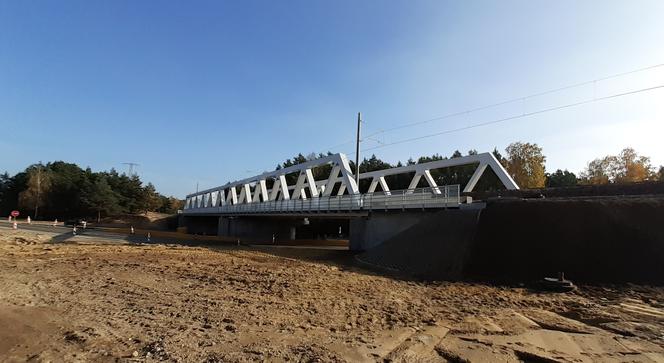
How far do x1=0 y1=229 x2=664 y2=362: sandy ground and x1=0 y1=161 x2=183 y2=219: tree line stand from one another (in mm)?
92645

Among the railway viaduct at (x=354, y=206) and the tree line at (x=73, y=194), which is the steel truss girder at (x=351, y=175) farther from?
the tree line at (x=73, y=194)

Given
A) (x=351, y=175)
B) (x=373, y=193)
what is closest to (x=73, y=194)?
(x=351, y=175)

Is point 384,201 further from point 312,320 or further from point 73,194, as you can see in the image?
point 73,194

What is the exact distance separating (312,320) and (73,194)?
115 m

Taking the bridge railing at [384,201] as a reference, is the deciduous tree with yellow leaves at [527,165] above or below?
above

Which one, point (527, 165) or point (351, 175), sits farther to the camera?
point (527, 165)

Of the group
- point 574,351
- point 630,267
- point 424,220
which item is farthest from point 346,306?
point 424,220

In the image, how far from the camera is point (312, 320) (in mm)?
9961

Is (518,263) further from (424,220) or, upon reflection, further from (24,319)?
(24,319)

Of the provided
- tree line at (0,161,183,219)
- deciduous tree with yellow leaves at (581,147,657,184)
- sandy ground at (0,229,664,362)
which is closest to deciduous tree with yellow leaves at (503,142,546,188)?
deciduous tree with yellow leaves at (581,147,657,184)

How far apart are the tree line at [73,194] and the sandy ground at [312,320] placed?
9264 cm

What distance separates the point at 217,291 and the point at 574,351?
1043cm

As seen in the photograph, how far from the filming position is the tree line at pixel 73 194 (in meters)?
98.3

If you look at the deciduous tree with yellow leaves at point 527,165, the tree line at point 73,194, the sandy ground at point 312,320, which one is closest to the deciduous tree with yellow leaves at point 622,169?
the deciduous tree with yellow leaves at point 527,165
